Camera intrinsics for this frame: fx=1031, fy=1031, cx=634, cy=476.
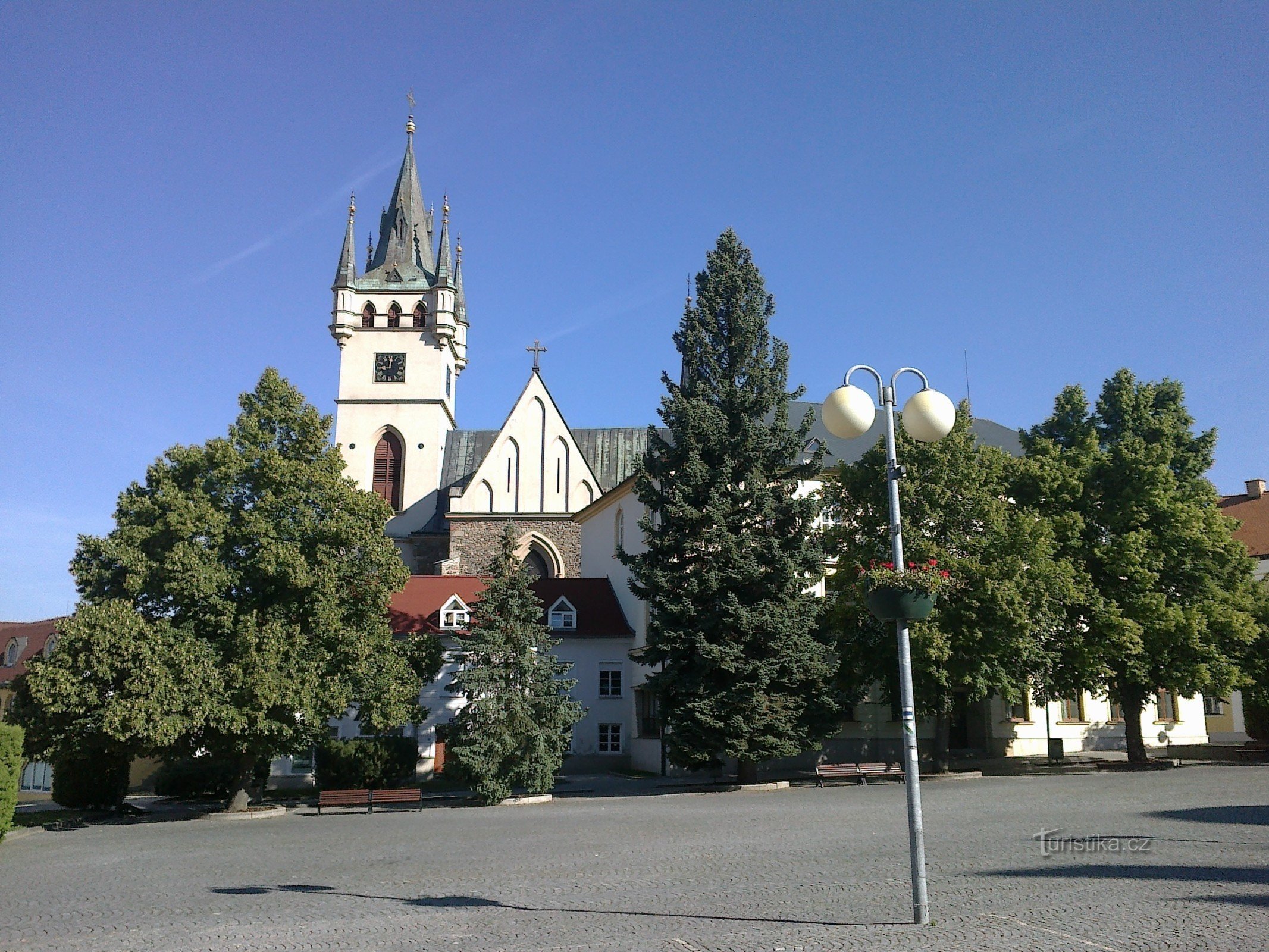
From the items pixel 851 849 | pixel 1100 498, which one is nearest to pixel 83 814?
pixel 851 849

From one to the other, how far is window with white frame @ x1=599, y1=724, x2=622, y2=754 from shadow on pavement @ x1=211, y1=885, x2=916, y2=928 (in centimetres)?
2679

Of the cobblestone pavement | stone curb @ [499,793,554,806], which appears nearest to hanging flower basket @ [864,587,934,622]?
the cobblestone pavement

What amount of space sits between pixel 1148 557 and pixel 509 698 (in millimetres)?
18727

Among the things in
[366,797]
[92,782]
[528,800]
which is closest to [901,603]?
[528,800]

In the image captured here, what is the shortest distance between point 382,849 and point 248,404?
14.7 metres

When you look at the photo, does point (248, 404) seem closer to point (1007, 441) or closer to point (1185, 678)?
point (1185, 678)

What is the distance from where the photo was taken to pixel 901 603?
9336 millimetres

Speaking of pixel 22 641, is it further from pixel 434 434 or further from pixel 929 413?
pixel 929 413

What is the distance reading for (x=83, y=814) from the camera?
26.7 meters

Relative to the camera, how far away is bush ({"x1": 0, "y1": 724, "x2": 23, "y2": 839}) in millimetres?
18250

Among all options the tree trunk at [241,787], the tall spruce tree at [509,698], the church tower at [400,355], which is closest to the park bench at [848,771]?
the tall spruce tree at [509,698]

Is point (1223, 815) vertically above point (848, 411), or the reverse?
point (848, 411)

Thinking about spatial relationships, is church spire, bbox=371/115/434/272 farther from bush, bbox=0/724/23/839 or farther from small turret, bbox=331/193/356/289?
bush, bbox=0/724/23/839

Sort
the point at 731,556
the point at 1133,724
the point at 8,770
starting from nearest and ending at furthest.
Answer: the point at 8,770 < the point at 731,556 < the point at 1133,724
